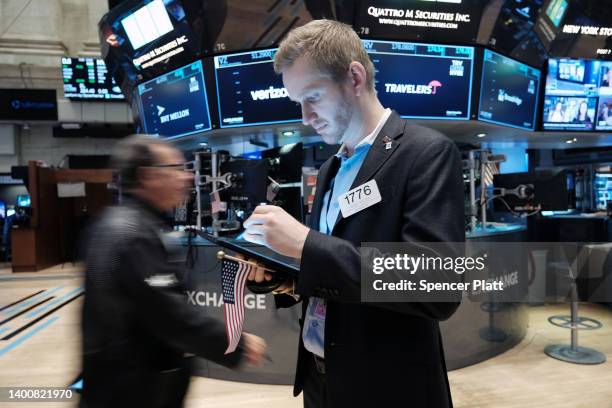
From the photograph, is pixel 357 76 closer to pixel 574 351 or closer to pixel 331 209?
pixel 331 209

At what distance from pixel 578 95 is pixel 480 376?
356 centimetres

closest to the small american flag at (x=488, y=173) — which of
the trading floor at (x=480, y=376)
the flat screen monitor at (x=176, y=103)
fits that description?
the trading floor at (x=480, y=376)

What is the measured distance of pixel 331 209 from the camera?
3.43 feet

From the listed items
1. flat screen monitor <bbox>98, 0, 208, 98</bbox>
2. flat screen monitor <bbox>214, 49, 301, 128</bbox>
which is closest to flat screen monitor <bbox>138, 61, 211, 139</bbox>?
flat screen monitor <bbox>98, 0, 208, 98</bbox>

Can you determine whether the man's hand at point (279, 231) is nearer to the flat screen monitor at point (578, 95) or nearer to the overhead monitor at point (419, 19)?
the overhead monitor at point (419, 19)

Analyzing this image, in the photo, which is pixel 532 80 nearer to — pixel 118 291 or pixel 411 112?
pixel 411 112

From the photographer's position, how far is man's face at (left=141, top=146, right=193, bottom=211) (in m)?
1.56

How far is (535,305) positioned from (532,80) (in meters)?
3.46

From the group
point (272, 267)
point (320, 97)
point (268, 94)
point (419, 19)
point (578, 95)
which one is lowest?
point (272, 267)

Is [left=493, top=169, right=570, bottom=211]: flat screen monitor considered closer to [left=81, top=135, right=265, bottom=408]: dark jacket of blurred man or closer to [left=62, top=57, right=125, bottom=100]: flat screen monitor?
[left=81, top=135, right=265, bottom=408]: dark jacket of blurred man

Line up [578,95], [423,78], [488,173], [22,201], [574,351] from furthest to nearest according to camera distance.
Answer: [22,201] < [578,95] < [488,173] < [574,351] < [423,78]

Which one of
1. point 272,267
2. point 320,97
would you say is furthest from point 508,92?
point 272,267

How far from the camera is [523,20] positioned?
4.01 meters

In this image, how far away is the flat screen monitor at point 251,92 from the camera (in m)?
3.82
